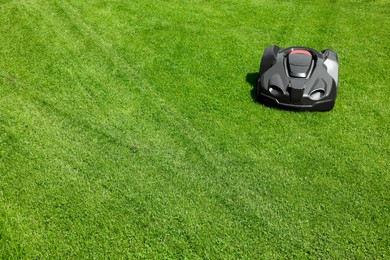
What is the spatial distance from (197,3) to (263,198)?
5055 millimetres

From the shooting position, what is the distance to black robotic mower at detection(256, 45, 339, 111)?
188 inches

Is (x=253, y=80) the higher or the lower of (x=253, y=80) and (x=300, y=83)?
the lower

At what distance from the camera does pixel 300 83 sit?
4730mm

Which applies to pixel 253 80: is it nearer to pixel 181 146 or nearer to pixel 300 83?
pixel 300 83

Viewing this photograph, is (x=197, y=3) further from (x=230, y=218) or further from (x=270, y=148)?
(x=230, y=218)

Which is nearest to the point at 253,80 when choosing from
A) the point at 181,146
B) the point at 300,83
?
the point at 300,83

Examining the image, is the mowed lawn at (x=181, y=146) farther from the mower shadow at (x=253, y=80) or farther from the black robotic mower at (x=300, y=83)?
the black robotic mower at (x=300, y=83)

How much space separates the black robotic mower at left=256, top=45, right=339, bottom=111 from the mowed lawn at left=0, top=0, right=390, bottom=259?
190mm

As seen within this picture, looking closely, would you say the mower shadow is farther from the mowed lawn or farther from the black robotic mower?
the black robotic mower

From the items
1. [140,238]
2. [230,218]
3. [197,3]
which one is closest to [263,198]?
[230,218]

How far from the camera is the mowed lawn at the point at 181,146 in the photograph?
3.76m

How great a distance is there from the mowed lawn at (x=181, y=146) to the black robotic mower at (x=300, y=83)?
190 millimetres

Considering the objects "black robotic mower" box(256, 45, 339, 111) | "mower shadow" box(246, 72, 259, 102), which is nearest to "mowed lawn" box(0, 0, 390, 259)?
"mower shadow" box(246, 72, 259, 102)

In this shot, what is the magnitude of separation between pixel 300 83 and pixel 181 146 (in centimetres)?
168
